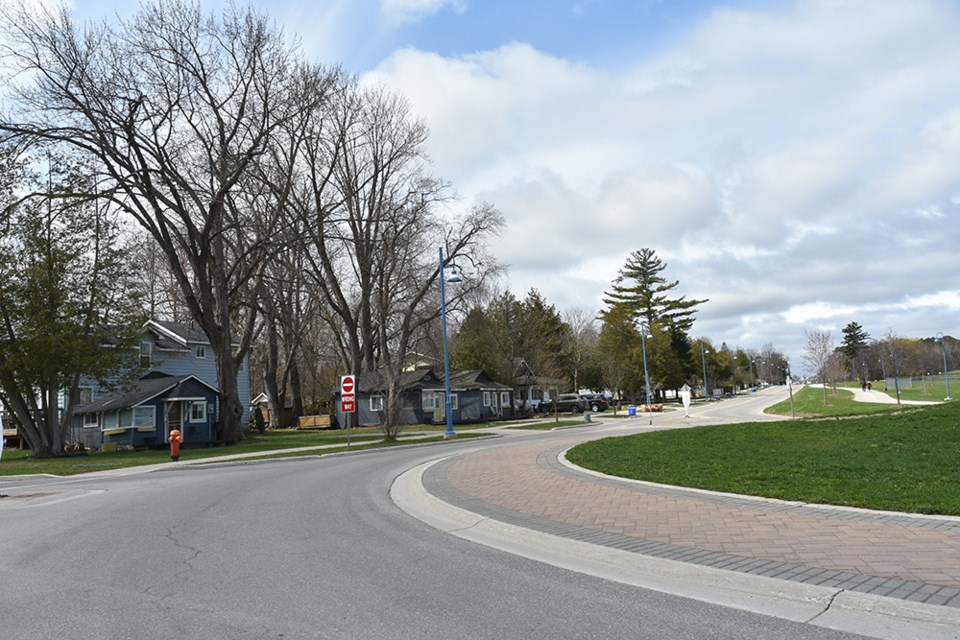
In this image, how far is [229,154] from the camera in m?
32.0

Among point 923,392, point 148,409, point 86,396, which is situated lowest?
point 923,392

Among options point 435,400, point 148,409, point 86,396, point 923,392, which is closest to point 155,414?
point 148,409

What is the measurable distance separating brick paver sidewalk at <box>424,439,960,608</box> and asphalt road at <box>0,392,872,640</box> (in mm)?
1006

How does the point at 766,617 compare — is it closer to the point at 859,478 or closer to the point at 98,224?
the point at 859,478

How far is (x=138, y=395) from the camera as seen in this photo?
3578 cm

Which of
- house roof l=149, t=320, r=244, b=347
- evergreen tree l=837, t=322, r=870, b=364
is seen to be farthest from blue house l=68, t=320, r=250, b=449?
evergreen tree l=837, t=322, r=870, b=364

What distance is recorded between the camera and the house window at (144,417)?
1368 inches

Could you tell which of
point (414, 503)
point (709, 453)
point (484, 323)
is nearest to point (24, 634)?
point (414, 503)

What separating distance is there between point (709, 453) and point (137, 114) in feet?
87.2

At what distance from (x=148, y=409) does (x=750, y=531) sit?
34.4 meters

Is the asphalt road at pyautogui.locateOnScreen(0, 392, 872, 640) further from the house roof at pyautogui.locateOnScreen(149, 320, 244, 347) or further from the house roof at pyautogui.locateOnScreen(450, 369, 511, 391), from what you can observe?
the house roof at pyautogui.locateOnScreen(450, 369, 511, 391)

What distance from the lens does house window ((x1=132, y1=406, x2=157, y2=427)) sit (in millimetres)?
34750

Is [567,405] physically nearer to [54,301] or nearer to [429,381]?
[429,381]

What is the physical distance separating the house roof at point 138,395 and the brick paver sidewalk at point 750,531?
28486 millimetres
